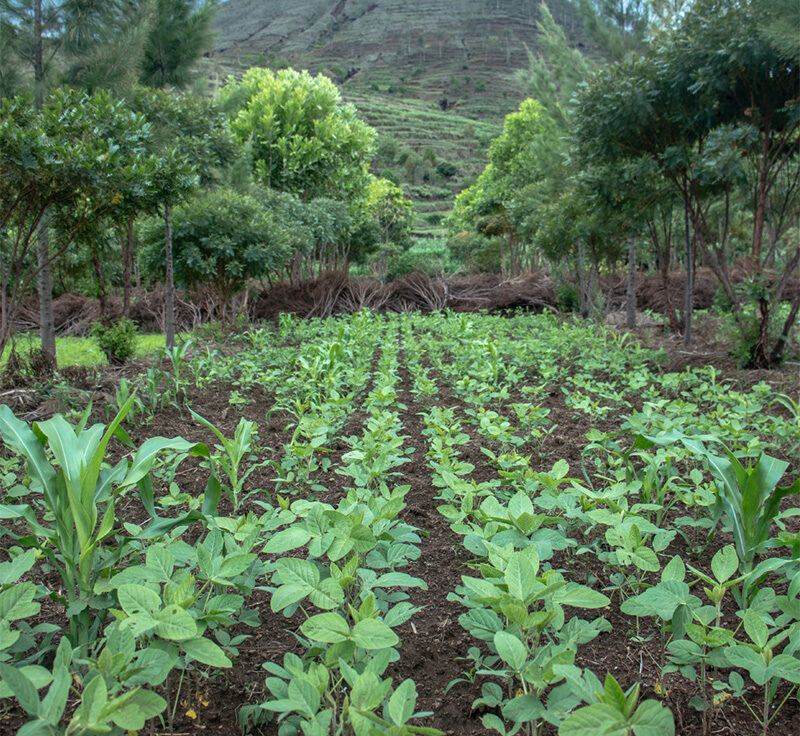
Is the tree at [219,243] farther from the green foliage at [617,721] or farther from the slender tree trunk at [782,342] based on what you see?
the green foliage at [617,721]

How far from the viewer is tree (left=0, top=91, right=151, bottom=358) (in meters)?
4.36

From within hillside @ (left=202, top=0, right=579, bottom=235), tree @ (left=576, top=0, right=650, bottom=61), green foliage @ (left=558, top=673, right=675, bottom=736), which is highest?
hillside @ (left=202, top=0, right=579, bottom=235)

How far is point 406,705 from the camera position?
95 cm

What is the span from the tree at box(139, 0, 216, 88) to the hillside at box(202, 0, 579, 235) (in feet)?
153

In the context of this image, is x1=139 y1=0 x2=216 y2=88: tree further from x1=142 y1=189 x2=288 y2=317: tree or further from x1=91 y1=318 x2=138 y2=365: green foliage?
x1=91 y1=318 x2=138 y2=365: green foliage

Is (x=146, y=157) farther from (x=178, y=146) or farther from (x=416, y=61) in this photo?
(x=416, y=61)

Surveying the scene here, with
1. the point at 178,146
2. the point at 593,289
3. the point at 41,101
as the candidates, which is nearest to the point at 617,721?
the point at 41,101

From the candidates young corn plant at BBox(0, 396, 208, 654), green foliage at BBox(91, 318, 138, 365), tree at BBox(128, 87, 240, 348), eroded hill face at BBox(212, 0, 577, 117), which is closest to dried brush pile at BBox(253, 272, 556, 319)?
tree at BBox(128, 87, 240, 348)

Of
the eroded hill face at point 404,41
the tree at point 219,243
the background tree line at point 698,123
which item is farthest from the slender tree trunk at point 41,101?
the eroded hill face at point 404,41

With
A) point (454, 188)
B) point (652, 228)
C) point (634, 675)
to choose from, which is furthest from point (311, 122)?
point (454, 188)

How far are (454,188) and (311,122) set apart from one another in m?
52.9

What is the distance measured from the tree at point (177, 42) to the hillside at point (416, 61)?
46.6 metres

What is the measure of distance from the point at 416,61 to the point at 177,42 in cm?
10827

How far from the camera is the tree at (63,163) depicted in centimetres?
436
